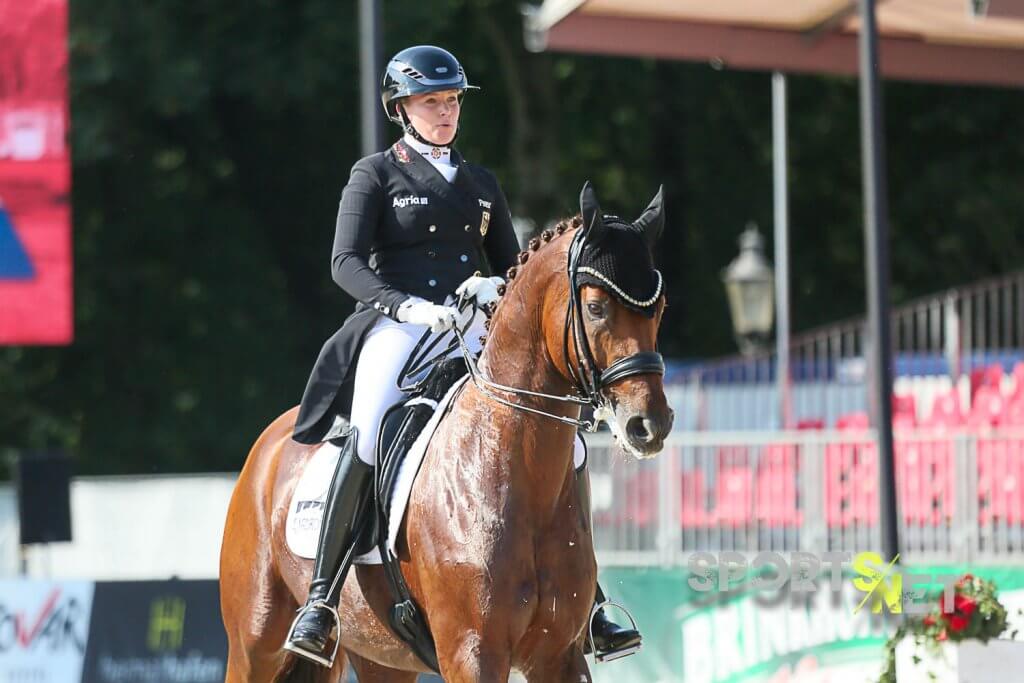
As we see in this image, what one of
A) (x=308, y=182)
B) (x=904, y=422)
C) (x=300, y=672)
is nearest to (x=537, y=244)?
(x=300, y=672)

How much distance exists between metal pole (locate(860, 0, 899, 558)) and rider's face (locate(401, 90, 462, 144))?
561cm

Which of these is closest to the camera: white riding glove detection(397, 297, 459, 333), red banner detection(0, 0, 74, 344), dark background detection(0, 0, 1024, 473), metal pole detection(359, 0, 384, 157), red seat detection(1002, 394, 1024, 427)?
white riding glove detection(397, 297, 459, 333)

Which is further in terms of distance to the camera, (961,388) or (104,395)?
(104,395)

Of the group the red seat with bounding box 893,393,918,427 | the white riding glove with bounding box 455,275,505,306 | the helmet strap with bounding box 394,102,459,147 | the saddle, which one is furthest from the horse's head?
the red seat with bounding box 893,393,918,427

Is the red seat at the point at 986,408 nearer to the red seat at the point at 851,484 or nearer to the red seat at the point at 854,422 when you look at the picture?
the red seat at the point at 854,422

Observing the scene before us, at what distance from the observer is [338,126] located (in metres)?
27.2

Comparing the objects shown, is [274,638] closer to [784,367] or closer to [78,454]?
[784,367]

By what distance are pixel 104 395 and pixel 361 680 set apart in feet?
62.8

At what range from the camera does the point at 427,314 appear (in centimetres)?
643

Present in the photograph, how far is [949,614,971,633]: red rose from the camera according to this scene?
9031 millimetres

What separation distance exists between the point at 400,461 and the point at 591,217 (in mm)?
1466

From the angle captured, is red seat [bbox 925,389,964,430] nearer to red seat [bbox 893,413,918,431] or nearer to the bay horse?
red seat [bbox 893,413,918,431]

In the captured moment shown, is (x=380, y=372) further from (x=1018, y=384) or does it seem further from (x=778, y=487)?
(x=1018, y=384)

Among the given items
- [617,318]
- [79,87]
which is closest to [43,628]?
[617,318]
